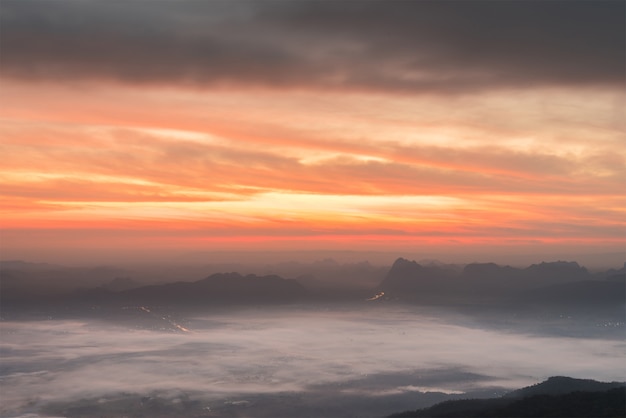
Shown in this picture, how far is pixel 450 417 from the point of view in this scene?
18462 cm

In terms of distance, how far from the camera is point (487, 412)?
590ft

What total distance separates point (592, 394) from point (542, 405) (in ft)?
51.4

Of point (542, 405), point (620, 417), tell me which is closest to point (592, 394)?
point (542, 405)

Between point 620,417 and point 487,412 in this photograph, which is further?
point 487,412

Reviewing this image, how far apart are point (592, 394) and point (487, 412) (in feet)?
105

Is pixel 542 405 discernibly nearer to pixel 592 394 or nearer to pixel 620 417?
pixel 592 394

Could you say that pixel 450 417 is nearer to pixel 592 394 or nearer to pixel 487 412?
pixel 487 412

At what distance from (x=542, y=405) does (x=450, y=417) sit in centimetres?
2550

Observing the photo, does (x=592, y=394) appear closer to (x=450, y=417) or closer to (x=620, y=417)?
(x=620, y=417)

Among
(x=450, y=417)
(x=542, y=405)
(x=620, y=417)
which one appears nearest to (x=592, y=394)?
(x=542, y=405)

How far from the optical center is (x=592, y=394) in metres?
186

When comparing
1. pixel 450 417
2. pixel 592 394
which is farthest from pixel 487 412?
pixel 592 394

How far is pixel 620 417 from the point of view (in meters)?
157

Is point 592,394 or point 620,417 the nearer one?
point 620,417
